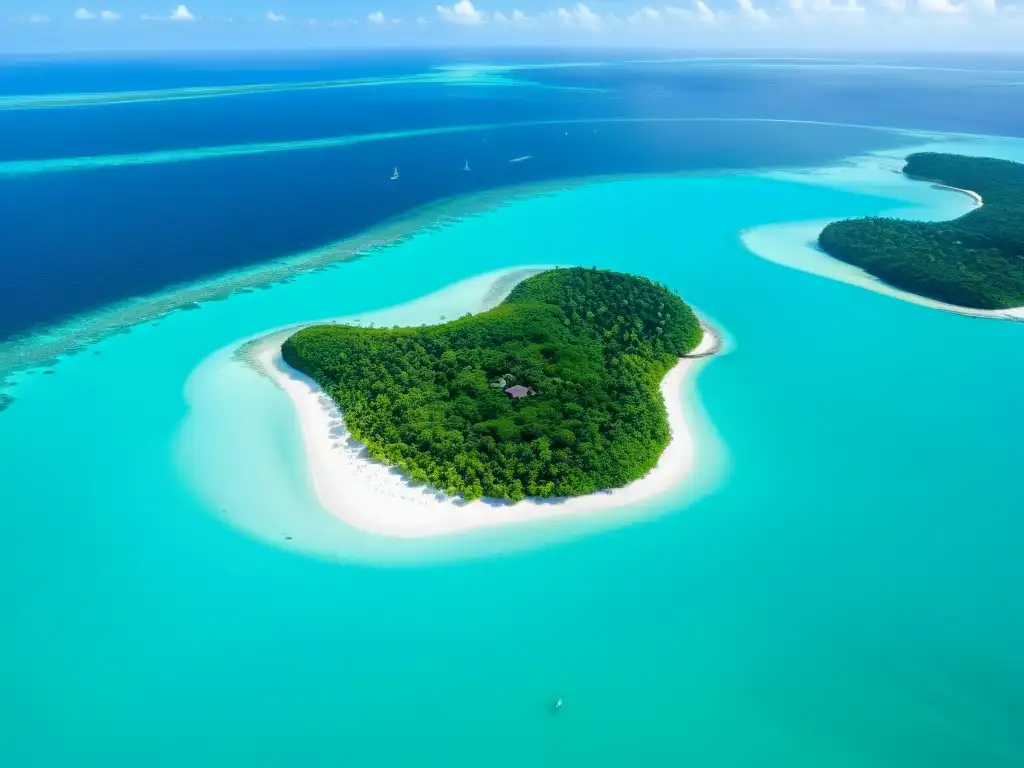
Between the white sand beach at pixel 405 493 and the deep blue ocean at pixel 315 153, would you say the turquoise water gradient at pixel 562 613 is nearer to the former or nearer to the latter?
the white sand beach at pixel 405 493

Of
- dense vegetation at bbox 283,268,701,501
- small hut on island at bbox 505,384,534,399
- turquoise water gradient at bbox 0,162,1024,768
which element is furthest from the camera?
small hut on island at bbox 505,384,534,399

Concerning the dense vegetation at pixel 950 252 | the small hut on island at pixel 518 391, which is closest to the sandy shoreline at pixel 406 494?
the small hut on island at pixel 518 391

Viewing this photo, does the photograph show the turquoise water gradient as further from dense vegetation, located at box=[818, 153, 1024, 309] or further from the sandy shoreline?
dense vegetation, located at box=[818, 153, 1024, 309]

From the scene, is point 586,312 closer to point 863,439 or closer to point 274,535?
point 863,439

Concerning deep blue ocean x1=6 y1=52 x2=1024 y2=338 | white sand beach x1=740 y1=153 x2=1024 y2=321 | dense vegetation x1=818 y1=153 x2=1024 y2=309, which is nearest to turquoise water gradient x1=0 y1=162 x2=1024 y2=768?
dense vegetation x1=818 y1=153 x2=1024 y2=309

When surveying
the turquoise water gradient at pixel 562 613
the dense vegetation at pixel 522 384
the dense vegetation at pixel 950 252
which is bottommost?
the turquoise water gradient at pixel 562 613
